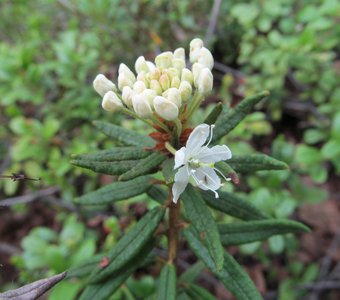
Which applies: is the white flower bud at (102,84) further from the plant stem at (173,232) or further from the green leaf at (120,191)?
the plant stem at (173,232)

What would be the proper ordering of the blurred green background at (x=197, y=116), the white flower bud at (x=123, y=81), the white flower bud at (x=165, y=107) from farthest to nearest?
the blurred green background at (x=197, y=116), the white flower bud at (x=123, y=81), the white flower bud at (x=165, y=107)

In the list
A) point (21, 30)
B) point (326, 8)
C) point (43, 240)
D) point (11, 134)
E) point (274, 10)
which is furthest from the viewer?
point (21, 30)

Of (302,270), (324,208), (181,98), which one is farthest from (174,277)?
(324,208)

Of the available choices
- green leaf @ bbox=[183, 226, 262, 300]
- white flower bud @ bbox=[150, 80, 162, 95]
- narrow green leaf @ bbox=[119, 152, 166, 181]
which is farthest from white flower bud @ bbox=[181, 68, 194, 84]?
A: green leaf @ bbox=[183, 226, 262, 300]

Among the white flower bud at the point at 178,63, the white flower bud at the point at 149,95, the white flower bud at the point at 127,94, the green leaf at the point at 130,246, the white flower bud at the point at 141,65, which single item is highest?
the white flower bud at the point at 141,65

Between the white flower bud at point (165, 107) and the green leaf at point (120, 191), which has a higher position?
the white flower bud at point (165, 107)

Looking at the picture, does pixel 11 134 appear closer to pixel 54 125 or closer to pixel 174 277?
pixel 54 125

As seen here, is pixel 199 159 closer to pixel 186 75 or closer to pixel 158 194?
pixel 186 75

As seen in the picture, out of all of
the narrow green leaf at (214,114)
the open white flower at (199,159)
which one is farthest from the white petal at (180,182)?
the narrow green leaf at (214,114)

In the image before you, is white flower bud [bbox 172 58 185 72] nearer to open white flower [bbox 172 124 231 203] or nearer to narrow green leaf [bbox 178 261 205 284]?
open white flower [bbox 172 124 231 203]
